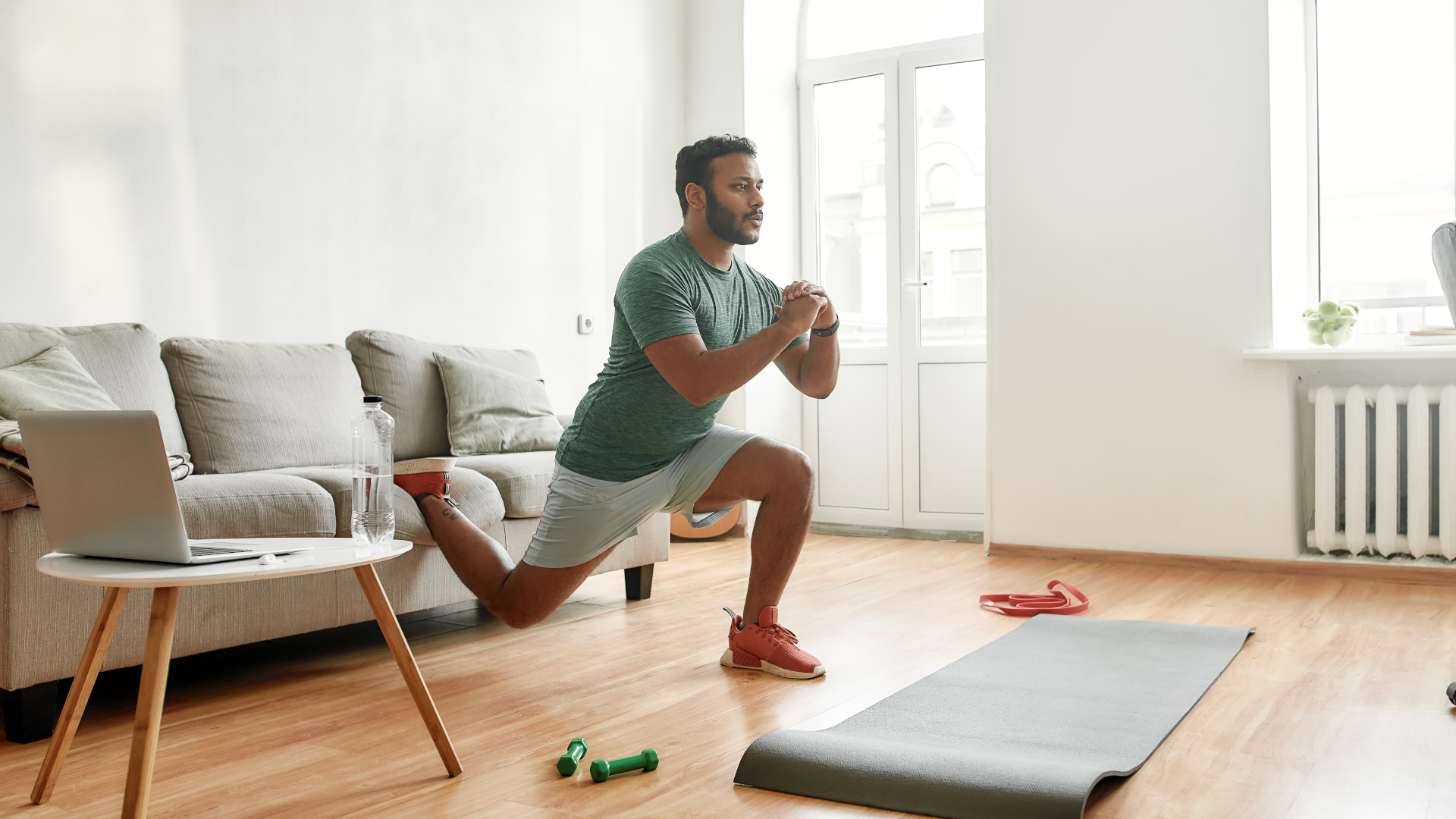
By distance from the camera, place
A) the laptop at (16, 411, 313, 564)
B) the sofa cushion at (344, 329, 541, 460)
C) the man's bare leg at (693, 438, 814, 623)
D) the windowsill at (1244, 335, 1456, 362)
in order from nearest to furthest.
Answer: the laptop at (16, 411, 313, 564)
the man's bare leg at (693, 438, 814, 623)
the sofa cushion at (344, 329, 541, 460)
the windowsill at (1244, 335, 1456, 362)

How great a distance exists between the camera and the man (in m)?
2.32

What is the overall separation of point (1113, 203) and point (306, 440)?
9.42ft

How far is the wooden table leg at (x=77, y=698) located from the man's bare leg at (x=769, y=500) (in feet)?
3.85

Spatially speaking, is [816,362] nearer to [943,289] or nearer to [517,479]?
[517,479]

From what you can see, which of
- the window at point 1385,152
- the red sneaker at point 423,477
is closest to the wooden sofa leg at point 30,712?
the red sneaker at point 423,477

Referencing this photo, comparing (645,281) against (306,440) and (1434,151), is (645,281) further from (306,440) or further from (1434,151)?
(1434,151)

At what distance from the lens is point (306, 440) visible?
287cm

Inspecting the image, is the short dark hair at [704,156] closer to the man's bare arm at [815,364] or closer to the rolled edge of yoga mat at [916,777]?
the man's bare arm at [815,364]

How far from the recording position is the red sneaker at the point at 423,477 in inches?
93.3

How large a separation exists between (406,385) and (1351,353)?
2.94 meters

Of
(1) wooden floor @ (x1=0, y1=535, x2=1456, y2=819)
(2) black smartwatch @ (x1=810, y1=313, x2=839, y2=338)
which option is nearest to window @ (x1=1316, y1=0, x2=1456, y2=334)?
(1) wooden floor @ (x1=0, y1=535, x2=1456, y2=819)

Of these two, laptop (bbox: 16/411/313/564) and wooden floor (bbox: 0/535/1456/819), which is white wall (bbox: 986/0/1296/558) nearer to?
wooden floor (bbox: 0/535/1456/819)

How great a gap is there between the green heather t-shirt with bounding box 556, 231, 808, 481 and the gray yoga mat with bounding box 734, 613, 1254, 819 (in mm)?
699

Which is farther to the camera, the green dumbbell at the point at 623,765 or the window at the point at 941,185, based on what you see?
the window at the point at 941,185
